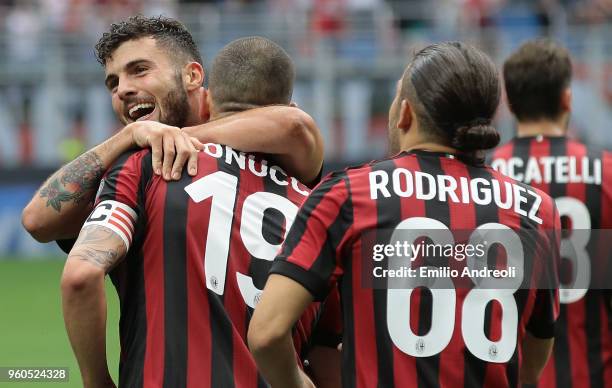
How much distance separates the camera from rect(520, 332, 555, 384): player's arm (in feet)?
9.01

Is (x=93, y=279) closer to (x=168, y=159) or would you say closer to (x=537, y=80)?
(x=168, y=159)

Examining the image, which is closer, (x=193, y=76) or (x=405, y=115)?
(x=405, y=115)

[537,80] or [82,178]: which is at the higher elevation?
[537,80]

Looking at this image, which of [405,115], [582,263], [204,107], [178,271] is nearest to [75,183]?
[178,271]

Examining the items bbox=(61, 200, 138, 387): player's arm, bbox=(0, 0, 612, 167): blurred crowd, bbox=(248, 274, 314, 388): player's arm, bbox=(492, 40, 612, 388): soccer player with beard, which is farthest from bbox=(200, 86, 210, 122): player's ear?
bbox=(0, 0, 612, 167): blurred crowd

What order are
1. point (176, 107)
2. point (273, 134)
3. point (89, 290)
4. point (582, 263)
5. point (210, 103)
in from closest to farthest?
point (89, 290)
point (273, 134)
point (210, 103)
point (176, 107)
point (582, 263)

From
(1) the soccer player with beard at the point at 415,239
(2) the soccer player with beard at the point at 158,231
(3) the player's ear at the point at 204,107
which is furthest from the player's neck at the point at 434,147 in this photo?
(3) the player's ear at the point at 204,107

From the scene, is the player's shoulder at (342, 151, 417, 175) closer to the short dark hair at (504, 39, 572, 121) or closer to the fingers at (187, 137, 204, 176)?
the fingers at (187, 137, 204, 176)

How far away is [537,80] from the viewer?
4125 millimetres

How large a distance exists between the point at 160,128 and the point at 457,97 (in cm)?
86

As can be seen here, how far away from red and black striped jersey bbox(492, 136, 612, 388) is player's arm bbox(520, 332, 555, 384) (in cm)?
109

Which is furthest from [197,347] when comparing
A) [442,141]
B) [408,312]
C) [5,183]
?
[5,183]

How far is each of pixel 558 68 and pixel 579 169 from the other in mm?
431

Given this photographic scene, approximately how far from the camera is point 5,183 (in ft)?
43.1
